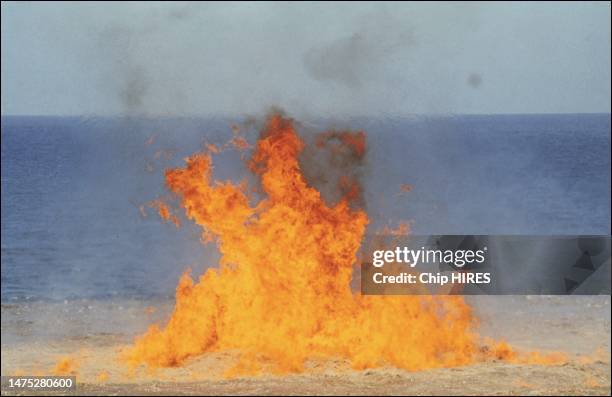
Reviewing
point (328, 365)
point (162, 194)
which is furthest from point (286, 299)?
point (162, 194)

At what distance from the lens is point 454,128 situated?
83.1m

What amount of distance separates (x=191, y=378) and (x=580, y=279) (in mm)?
10376

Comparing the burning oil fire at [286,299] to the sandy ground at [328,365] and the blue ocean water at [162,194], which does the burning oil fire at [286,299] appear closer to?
the sandy ground at [328,365]

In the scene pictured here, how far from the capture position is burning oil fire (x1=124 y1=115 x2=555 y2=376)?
664 inches

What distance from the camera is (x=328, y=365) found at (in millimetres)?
16500

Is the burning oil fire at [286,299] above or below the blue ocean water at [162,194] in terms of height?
below

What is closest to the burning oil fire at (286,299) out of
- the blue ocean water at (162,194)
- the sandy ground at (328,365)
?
the sandy ground at (328,365)

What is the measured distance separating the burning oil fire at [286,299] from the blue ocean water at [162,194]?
3.23 metres

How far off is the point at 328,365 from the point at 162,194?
30.0 m

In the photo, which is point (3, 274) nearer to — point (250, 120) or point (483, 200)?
point (250, 120)

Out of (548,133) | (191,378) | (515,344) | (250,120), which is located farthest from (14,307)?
(548,133)

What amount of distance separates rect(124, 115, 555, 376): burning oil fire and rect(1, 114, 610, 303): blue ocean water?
323 centimetres

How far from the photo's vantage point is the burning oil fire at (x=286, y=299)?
16.9 metres

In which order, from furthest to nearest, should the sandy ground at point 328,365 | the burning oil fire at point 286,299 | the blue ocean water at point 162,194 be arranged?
1. the blue ocean water at point 162,194
2. the burning oil fire at point 286,299
3. the sandy ground at point 328,365
